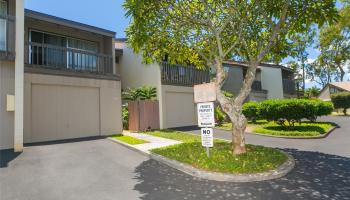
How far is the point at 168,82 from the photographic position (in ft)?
60.1

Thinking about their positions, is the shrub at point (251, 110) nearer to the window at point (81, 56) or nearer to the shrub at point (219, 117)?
the shrub at point (219, 117)

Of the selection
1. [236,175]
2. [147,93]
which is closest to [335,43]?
[147,93]

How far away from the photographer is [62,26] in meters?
15.0

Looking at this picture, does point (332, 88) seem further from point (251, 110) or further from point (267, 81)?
point (251, 110)

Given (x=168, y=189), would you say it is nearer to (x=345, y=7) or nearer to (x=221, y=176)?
(x=221, y=176)

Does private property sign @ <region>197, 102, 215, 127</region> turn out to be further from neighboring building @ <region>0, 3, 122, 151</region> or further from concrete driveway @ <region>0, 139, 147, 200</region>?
neighboring building @ <region>0, 3, 122, 151</region>

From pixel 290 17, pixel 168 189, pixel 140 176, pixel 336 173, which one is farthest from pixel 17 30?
pixel 336 173

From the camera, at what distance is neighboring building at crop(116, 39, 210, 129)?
58.6ft

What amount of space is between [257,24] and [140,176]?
7.59 m

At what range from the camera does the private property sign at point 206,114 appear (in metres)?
8.36

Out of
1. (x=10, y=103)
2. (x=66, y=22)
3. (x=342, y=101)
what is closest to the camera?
(x=10, y=103)

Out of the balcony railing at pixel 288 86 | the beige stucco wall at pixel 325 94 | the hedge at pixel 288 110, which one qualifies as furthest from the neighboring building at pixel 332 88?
the hedge at pixel 288 110

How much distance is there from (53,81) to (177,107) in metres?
8.71

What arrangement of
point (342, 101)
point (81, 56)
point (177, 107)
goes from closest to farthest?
1. point (81, 56)
2. point (177, 107)
3. point (342, 101)
